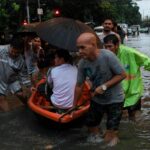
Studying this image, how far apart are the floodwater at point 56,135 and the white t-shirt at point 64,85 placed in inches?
14.5

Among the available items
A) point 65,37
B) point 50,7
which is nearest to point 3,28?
point 50,7

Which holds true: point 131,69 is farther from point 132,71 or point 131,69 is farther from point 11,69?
point 11,69

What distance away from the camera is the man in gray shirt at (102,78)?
6.16 meters

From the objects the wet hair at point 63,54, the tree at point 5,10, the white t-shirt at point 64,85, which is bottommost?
the tree at point 5,10

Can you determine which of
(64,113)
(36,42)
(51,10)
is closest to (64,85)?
(64,113)

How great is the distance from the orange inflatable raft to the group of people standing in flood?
0.53 feet

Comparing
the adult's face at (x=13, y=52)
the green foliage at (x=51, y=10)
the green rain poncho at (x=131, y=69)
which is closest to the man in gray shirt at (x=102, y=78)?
the green rain poncho at (x=131, y=69)

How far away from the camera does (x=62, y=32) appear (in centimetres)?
786

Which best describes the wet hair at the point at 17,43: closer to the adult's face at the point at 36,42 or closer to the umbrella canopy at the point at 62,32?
the umbrella canopy at the point at 62,32

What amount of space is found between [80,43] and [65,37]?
168 centimetres

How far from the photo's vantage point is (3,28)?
3562cm

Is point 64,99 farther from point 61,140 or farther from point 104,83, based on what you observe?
point 104,83

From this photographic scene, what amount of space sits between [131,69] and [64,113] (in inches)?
49.6

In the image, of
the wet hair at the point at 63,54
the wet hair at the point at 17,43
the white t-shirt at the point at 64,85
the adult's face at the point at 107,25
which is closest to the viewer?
the white t-shirt at the point at 64,85
